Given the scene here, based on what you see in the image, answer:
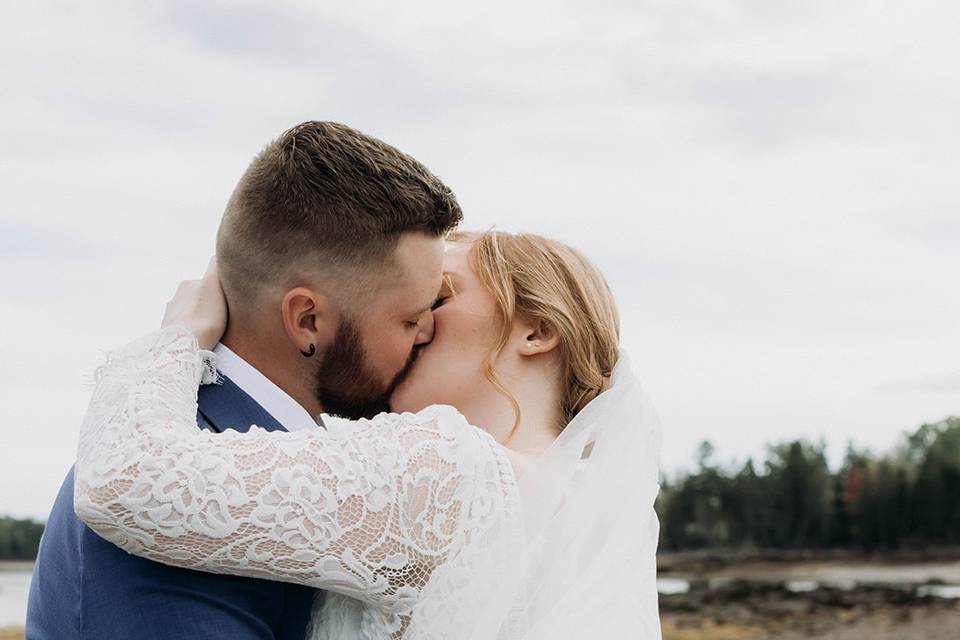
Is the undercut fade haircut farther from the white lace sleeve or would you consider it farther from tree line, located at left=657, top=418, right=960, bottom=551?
tree line, located at left=657, top=418, right=960, bottom=551

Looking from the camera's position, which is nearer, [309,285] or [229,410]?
[229,410]

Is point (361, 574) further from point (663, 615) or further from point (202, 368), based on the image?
point (663, 615)

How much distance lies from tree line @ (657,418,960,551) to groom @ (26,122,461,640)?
27.7 meters

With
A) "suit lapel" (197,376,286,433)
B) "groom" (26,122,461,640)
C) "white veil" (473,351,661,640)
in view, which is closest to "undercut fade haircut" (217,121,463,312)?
"groom" (26,122,461,640)

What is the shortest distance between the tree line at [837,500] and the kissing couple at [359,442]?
27.4 meters

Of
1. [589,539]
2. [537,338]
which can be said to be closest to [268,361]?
[537,338]

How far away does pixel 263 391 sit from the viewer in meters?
3.01

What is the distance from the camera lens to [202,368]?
292 centimetres

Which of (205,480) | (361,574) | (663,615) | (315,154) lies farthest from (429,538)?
(663,615)

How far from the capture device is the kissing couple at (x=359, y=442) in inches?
100

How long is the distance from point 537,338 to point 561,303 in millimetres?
140

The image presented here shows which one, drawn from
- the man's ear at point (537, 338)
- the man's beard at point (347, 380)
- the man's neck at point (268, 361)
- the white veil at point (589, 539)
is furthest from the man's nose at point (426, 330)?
the white veil at point (589, 539)

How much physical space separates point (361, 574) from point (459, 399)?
917 millimetres

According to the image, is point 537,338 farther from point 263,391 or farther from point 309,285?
point 263,391
